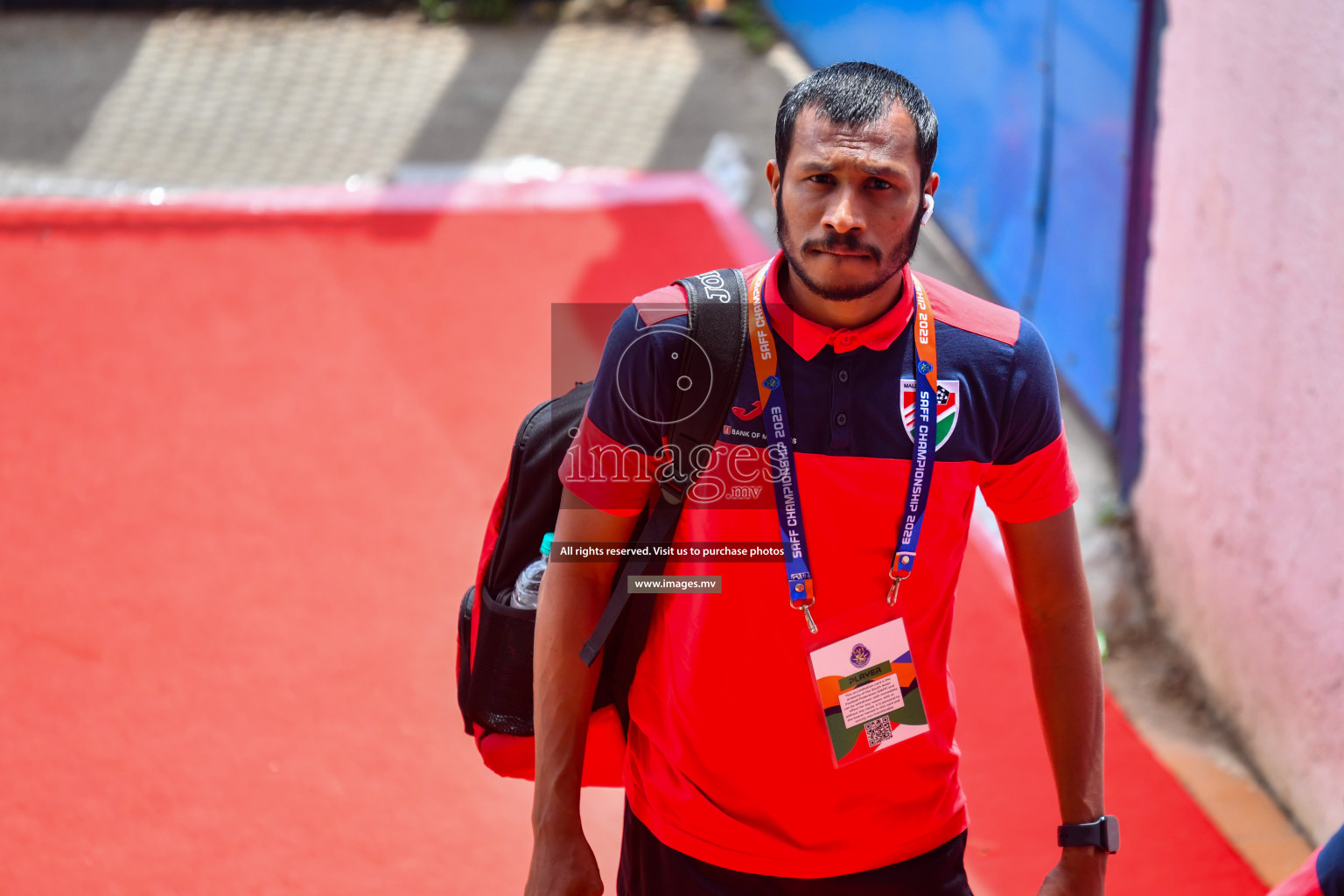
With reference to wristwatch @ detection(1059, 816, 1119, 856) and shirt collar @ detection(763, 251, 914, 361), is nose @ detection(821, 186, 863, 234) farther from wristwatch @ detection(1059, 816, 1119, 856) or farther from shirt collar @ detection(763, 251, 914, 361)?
wristwatch @ detection(1059, 816, 1119, 856)

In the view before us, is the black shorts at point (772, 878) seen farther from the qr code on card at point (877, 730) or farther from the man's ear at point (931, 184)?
the man's ear at point (931, 184)

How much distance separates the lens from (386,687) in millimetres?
3777

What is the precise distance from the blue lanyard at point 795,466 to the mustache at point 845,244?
15 cm

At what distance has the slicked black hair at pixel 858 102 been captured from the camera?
6.15 feet

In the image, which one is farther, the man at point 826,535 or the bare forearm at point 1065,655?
the bare forearm at point 1065,655

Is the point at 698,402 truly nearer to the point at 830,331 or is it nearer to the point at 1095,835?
the point at 830,331

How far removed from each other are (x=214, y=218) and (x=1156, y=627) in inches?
181

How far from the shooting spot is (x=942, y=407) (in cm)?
188

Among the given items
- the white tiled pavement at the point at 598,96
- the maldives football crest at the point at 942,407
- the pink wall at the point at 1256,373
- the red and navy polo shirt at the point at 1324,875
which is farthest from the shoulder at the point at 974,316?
the white tiled pavement at the point at 598,96

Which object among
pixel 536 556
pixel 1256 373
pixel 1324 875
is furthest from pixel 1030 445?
pixel 1256 373

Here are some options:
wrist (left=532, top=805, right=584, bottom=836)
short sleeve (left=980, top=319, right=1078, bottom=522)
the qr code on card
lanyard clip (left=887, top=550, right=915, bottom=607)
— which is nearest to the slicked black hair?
short sleeve (left=980, top=319, right=1078, bottom=522)

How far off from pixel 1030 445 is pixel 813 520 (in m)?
0.36

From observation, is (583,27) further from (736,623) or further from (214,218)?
(736,623)

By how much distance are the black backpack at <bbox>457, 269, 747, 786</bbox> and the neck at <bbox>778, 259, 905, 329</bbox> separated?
0.28 feet
